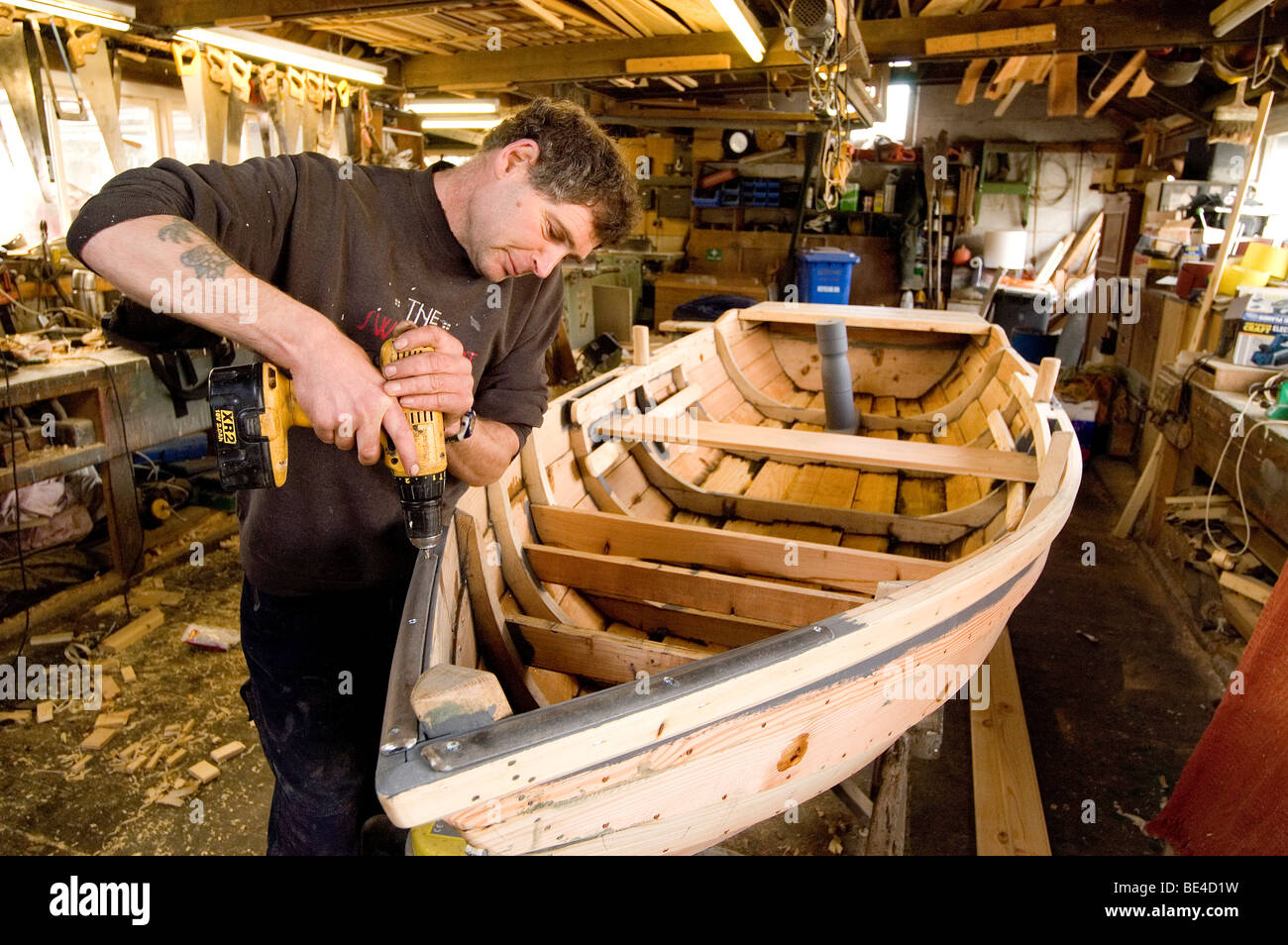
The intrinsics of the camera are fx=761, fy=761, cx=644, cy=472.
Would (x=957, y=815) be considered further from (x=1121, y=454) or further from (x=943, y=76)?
(x=943, y=76)

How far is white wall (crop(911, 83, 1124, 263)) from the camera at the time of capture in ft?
37.6

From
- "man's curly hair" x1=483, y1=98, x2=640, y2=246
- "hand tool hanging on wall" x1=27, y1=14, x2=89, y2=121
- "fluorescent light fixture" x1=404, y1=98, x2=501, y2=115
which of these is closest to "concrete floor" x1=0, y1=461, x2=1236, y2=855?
"man's curly hair" x1=483, y1=98, x2=640, y2=246

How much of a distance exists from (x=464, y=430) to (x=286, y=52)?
514 cm

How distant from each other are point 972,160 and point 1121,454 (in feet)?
21.7

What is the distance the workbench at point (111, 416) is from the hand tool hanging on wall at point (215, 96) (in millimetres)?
1961

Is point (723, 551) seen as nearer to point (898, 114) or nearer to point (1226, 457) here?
point (1226, 457)

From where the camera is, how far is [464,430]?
177 centimetres

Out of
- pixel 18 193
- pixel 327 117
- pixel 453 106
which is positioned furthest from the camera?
pixel 453 106

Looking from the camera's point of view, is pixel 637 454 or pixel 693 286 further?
pixel 693 286

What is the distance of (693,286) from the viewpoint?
Result: 10.4m

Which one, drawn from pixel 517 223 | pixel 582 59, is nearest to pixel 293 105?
pixel 582 59

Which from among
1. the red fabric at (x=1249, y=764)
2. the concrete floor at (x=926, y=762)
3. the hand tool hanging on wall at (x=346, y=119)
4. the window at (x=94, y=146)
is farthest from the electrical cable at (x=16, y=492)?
the red fabric at (x=1249, y=764)

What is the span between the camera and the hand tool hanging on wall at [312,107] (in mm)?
6117
